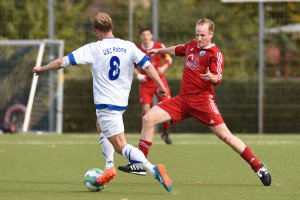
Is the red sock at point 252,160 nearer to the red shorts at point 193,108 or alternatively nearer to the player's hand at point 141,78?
the red shorts at point 193,108

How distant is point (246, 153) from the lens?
34.3ft

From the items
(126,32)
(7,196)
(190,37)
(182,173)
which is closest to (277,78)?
(190,37)

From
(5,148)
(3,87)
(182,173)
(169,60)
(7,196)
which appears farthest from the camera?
(3,87)

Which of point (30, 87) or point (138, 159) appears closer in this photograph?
point (138, 159)

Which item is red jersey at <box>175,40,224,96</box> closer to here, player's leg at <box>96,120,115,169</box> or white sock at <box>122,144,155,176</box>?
player's leg at <box>96,120,115,169</box>

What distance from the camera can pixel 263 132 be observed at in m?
22.7

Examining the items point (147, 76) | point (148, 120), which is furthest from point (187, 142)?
point (148, 120)

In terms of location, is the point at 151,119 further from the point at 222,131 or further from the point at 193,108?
the point at 222,131

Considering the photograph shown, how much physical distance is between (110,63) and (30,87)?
13279 mm

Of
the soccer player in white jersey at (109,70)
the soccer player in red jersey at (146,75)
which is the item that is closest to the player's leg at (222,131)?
the soccer player in white jersey at (109,70)

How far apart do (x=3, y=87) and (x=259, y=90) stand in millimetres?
5884

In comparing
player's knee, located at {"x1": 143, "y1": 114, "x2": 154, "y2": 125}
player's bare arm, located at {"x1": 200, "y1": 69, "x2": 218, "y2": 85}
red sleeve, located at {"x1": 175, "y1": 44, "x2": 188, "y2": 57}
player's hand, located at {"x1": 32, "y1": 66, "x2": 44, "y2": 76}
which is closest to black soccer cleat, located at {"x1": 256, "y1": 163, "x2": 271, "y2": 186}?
player's bare arm, located at {"x1": 200, "y1": 69, "x2": 218, "y2": 85}

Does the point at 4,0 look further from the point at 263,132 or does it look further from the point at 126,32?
the point at 263,132

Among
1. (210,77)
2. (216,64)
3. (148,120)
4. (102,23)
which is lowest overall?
(148,120)
